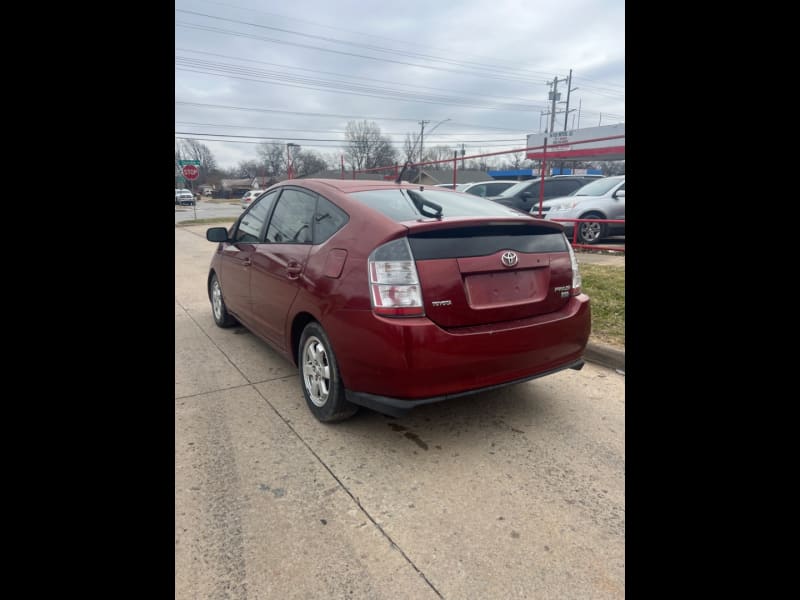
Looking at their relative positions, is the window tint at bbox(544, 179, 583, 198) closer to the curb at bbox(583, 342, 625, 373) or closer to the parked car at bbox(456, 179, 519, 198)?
the parked car at bbox(456, 179, 519, 198)

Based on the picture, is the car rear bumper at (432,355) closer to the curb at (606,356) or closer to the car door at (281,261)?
the car door at (281,261)

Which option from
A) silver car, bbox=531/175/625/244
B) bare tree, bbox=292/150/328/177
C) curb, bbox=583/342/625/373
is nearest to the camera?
curb, bbox=583/342/625/373

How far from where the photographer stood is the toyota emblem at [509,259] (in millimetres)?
2721

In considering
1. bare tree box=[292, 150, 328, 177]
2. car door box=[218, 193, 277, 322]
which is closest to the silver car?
car door box=[218, 193, 277, 322]

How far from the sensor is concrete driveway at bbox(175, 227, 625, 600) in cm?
187

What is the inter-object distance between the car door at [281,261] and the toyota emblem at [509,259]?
4.22ft

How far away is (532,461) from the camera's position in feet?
8.77

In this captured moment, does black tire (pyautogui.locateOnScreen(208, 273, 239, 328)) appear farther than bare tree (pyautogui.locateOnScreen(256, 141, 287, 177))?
No

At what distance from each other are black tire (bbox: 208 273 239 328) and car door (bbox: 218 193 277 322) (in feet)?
1.22

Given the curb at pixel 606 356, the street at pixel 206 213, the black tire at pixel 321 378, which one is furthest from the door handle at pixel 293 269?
the street at pixel 206 213
